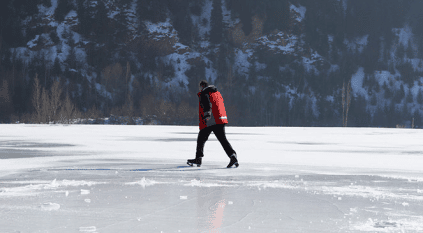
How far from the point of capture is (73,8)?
319 ft

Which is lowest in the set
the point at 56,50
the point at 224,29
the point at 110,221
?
the point at 110,221

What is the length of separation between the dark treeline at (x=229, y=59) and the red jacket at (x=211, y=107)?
72.7 meters

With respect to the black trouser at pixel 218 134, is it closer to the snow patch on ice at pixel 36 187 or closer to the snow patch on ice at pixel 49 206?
the snow patch on ice at pixel 36 187

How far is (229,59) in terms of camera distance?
98250 millimetres

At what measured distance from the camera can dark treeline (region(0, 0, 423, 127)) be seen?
8994cm

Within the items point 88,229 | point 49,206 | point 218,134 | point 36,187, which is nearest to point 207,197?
point 49,206

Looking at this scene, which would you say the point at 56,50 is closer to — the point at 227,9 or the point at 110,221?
the point at 227,9

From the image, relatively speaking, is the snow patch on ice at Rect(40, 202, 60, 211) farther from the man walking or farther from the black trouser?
the black trouser

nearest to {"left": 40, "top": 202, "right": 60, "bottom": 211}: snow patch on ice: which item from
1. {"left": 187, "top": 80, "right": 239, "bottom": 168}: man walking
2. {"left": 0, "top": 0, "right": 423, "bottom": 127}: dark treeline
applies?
{"left": 187, "top": 80, "right": 239, "bottom": 168}: man walking

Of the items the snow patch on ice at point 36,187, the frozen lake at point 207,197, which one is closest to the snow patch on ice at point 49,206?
the frozen lake at point 207,197

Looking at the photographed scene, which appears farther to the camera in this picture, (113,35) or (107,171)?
(113,35)

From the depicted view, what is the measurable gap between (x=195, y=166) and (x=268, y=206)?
172 inches

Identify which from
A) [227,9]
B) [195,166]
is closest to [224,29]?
[227,9]

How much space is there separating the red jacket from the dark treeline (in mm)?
72743
